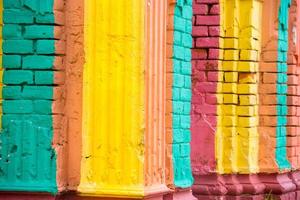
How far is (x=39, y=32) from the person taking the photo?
7312mm

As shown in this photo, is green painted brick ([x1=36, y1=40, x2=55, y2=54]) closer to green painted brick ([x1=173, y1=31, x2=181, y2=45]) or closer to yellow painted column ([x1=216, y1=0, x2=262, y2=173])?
green painted brick ([x1=173, y1=31, x2=181, y2=45])

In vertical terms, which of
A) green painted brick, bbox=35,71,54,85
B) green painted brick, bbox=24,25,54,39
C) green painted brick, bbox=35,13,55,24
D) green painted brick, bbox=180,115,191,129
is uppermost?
green painted brick, bbox=35,13,55,24

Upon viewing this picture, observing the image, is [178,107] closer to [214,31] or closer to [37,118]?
[37,118]

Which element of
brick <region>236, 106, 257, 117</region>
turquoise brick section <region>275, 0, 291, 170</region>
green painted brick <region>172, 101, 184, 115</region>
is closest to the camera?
green painted brick <region>172, 101, 184, 115</region>

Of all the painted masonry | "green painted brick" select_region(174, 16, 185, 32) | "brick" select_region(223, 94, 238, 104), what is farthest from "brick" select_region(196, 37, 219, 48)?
the painted masonry

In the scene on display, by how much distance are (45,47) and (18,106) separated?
0.42m

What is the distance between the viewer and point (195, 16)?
10.0 metres

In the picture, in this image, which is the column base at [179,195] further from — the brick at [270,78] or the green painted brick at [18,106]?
the brick at [270,78]

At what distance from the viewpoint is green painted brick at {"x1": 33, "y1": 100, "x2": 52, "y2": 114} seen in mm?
7258

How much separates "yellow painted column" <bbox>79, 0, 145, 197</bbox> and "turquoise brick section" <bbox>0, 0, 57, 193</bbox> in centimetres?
25

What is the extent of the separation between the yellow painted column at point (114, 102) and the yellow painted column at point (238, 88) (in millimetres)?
3030

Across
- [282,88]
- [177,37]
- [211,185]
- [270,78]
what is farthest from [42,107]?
[282,88]

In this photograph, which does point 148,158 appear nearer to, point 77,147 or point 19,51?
point 77,147

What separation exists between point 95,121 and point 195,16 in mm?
3055
